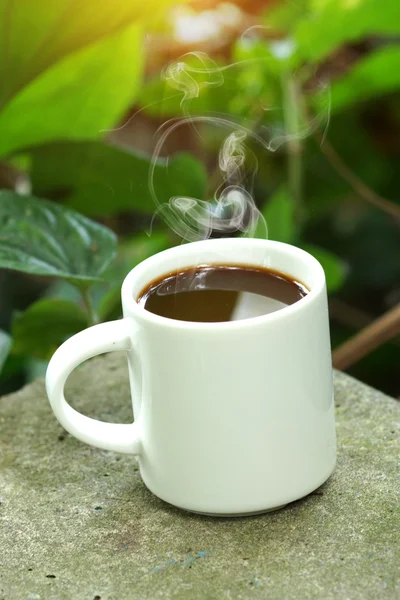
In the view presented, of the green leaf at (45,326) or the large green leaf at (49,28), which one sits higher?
the large green leaf at (49,28)

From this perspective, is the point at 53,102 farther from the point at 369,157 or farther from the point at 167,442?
the point at 369,157

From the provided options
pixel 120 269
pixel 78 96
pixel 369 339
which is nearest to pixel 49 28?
pixel 78 96

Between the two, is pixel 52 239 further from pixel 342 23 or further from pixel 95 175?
pixel 342 23

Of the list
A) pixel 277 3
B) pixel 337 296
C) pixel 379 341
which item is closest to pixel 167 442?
pixel 379 341

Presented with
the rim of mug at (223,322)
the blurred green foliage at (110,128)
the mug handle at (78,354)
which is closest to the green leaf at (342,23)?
the blurred green foliage at (110,128)

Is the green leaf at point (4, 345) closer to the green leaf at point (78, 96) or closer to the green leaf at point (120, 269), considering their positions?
the green leaf at point (120, 269)
